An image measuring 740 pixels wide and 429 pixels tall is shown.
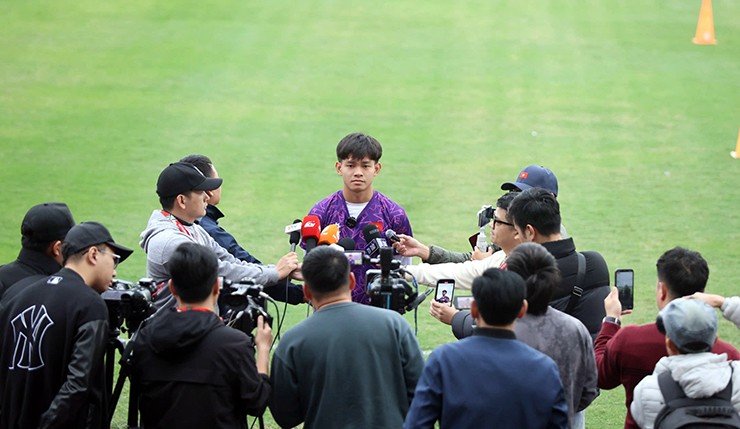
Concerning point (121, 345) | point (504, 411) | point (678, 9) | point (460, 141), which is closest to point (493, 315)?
point (504, 411)

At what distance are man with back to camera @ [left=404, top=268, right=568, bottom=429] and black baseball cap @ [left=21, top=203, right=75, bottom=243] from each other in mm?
2358

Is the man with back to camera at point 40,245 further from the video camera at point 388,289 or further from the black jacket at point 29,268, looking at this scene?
the video camera at point 388,289

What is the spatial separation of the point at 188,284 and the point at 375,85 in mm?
13348

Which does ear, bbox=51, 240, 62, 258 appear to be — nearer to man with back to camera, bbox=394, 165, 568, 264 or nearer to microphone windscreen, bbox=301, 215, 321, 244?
microphone windscreen, bbox=301, 215, 321, 244

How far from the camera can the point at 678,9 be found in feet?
78.1

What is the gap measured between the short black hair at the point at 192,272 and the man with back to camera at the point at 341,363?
1.50ft

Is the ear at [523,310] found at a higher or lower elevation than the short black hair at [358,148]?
lower

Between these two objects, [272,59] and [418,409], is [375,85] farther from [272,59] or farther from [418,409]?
[418,409]

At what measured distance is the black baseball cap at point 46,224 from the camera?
18.4 ft

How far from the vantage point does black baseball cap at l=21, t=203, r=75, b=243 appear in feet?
18.4

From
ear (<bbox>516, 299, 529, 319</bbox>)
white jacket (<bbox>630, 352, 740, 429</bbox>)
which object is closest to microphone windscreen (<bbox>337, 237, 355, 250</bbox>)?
ear (<bbox>516, 299, 529, 319</bbox>)

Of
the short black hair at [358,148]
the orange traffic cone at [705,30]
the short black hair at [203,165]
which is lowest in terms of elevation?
the short black hair at [203,165]

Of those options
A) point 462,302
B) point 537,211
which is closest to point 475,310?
point 462,302

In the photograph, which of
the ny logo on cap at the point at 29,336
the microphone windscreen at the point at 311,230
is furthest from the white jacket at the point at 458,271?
the ny logo on cap at the point at 29,336
